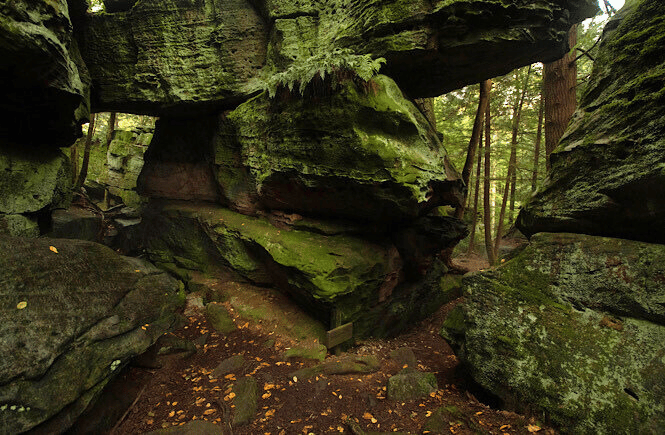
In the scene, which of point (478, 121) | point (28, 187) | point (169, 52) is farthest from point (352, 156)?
point (28, 187)

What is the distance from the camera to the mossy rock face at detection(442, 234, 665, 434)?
3.48 m

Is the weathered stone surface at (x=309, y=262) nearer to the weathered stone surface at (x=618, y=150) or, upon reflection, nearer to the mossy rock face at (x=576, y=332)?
the mossy rock face at (x=576, y=332)

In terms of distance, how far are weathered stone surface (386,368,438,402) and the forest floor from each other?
0.12 metres

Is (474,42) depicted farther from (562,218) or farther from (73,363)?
(73,363)

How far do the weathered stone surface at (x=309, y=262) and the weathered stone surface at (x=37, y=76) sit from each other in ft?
13.7

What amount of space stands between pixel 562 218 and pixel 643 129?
149 centimetres

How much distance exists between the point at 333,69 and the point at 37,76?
6409 mm

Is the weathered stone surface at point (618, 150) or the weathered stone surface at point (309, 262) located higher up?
the weathered stone surface at point (618, 150)

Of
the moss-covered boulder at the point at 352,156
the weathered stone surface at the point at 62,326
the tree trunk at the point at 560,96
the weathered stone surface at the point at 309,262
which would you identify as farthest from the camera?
the tree trunk at the point at 560,96

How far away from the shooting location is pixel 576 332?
4004 millimetres

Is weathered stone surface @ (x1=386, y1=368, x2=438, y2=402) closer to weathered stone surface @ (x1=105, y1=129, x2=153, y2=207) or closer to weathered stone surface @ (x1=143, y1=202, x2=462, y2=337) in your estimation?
weathered stone surface @ (x1=143, y1=202, x2=462, y2=337)

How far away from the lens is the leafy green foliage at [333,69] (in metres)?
6.74

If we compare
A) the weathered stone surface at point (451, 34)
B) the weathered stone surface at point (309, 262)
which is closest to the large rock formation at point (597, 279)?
the weathered stone surface at point (451, 34)

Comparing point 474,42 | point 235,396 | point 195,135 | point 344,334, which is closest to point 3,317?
point 235,396
